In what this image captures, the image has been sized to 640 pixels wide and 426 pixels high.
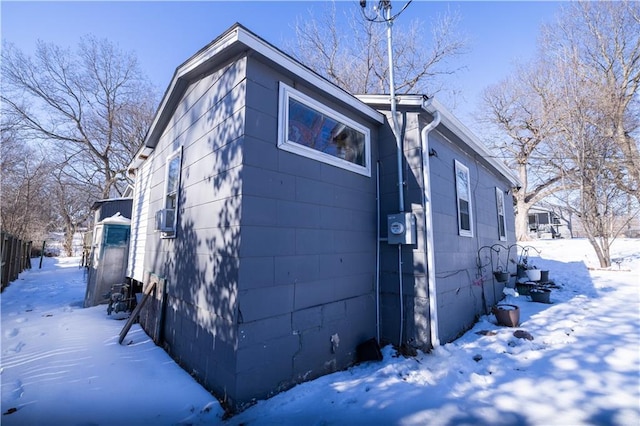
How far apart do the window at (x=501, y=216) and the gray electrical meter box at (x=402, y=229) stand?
5.30m

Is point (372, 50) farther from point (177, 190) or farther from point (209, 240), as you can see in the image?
point (209, 240)

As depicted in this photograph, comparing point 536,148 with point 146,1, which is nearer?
point 146,1

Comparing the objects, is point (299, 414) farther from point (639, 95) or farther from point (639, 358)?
point (639, 95)

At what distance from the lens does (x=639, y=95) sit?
11.9 m

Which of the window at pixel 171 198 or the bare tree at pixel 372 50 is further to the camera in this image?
the bare tree at pixel 372 50

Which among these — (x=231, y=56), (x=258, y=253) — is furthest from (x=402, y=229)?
(x=231, y=56)

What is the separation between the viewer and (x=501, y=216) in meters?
8.26

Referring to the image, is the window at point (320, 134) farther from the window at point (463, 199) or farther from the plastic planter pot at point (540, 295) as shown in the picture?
the plastic planter pot at point (540, 295)

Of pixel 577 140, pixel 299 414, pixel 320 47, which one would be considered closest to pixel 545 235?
pixel 577 140

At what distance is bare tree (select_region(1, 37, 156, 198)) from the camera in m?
16.4

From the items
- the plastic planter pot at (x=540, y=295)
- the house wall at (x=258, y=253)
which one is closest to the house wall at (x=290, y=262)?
the house wall at (x=258, y=253)

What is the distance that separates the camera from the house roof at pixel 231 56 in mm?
3018

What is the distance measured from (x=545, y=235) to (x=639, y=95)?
65.4ft

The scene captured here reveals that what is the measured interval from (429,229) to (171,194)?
438cm
